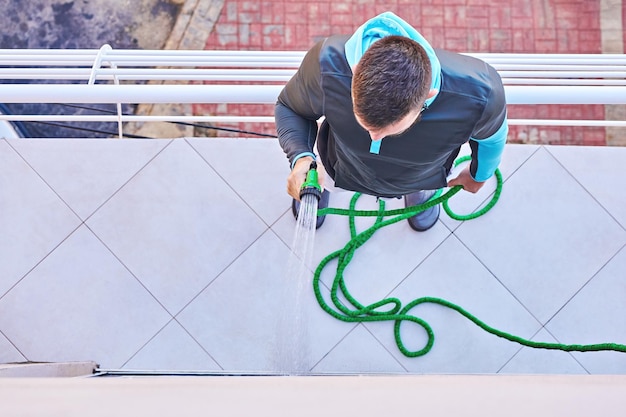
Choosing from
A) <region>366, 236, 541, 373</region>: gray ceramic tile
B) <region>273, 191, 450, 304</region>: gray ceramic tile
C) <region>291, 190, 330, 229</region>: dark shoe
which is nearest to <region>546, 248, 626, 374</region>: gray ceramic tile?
<region>366, 236, 541, 373</region>: gray ceramic tile

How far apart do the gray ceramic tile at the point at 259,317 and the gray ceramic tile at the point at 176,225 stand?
0.19 ft

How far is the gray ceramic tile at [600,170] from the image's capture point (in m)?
2.68

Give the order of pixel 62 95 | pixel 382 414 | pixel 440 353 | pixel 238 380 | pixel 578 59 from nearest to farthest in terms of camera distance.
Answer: pixel 382 414
pixel 238 380
pixel 62 95
pixel 578 59
pixel 440 353

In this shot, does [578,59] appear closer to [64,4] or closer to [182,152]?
[182,152]

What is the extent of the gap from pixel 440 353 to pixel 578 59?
1173 millimetres

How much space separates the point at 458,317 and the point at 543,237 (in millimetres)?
465

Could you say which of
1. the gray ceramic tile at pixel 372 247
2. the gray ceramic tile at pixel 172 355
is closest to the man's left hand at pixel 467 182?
the gray ceramic tile at pixel 372 247

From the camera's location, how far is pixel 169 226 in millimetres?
2645

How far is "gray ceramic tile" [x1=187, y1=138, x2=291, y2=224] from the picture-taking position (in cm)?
267

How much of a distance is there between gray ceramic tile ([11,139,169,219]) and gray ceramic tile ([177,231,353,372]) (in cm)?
56

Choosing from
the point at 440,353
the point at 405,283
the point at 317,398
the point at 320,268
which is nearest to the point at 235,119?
the point at 320,268

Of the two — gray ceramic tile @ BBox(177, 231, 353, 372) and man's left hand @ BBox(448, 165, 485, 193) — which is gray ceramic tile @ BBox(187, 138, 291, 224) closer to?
gray ceramic tile @ BBox(177, 231, 353, 372)

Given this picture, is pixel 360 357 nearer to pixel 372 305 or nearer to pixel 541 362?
pixel 372 305

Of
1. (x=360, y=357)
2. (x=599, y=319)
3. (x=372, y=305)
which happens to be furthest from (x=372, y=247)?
(x=599, y=319)
